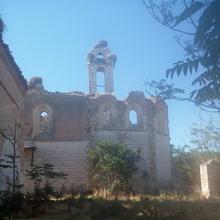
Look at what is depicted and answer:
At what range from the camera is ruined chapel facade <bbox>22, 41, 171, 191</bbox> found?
83.1 feet

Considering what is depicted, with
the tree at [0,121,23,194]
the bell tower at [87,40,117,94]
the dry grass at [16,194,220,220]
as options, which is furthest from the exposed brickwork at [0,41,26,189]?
the bell tower at [87,40,117,94]

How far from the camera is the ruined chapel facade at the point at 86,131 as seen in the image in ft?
83.1

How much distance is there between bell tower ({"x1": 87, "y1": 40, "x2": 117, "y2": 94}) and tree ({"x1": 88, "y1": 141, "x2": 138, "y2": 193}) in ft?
33.0

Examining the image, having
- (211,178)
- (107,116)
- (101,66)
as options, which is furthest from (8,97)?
(101,66)

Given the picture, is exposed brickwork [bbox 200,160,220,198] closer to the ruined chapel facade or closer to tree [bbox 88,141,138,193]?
tree [bbox 88,141,138,193]

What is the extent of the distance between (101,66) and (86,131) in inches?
418

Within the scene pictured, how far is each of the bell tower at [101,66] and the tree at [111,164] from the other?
396 inches

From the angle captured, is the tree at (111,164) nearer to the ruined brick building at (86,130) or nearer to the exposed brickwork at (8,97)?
the ruined brick building at (86,130)

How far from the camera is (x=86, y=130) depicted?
2619 cm

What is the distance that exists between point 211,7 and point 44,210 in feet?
29.7

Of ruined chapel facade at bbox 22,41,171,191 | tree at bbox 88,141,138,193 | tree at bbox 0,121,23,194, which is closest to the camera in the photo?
tree at bbox 0,121,23,194

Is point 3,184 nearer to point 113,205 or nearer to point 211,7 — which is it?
point 113,205

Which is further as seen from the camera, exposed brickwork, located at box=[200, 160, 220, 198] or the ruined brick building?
the ruined brick building

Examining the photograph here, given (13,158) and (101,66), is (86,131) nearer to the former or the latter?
(101,66)
